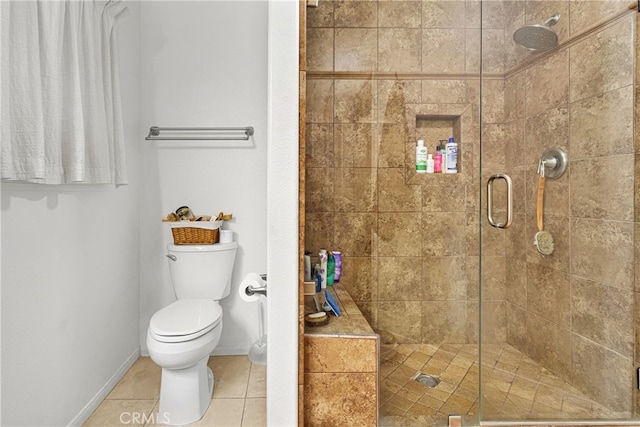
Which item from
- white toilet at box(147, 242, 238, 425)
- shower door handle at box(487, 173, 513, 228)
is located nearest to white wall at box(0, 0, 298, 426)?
white toilet at box(147, 242, 238, 425)

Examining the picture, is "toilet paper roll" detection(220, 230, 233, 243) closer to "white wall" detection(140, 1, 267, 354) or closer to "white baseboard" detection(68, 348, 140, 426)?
"white wall" detection(140, 1, 267, 354)

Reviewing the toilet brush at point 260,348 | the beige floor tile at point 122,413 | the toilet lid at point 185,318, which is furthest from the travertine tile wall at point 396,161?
the beige floor tile at point 122,413

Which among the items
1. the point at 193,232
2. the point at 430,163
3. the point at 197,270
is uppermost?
the point at 430,163

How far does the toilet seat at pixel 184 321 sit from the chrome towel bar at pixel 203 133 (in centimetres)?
Result: 101

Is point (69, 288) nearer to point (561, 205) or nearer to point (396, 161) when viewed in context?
point (396, 161)

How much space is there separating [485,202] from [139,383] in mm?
2022

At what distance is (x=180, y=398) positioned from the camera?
1.56 metres

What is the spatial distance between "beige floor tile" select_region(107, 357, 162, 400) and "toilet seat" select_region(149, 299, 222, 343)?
488mm

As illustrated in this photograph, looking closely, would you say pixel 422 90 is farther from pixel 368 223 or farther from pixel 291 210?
pixel 291 210

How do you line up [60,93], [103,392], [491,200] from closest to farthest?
1. [60,93]
2. [491,200]
3. [103,392]

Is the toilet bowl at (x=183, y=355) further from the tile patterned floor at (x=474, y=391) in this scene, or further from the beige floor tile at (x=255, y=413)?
the tile patterned floor at (x=474, y=391)

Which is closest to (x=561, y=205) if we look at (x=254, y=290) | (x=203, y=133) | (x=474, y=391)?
(x=474, y=391)

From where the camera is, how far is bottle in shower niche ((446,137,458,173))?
59.9 inches

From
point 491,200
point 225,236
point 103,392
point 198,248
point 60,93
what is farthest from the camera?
point 225,236
